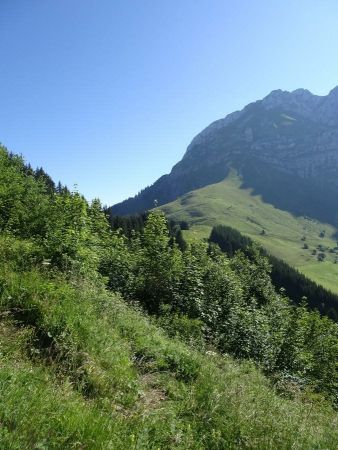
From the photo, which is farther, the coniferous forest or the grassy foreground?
the coniferous forest

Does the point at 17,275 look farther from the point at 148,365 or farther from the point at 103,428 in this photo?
the point at 103,428

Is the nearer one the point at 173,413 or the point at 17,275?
the point at 173,413

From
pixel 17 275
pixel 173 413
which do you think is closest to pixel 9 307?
pixel 17 275

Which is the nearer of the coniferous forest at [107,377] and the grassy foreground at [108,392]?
the grassy foreground at [108,392]

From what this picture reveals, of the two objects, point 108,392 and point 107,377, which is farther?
point 107,377

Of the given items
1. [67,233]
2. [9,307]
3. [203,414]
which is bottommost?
[203,414]

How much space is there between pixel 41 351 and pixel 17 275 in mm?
2442

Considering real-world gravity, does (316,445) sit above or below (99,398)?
below

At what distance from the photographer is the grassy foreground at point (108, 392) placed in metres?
4.89

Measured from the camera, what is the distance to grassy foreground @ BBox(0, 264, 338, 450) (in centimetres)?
489

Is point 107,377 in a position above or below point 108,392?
above

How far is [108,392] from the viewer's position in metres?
6.62

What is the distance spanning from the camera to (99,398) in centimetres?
626

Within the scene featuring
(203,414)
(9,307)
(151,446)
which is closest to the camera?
(151,446)
